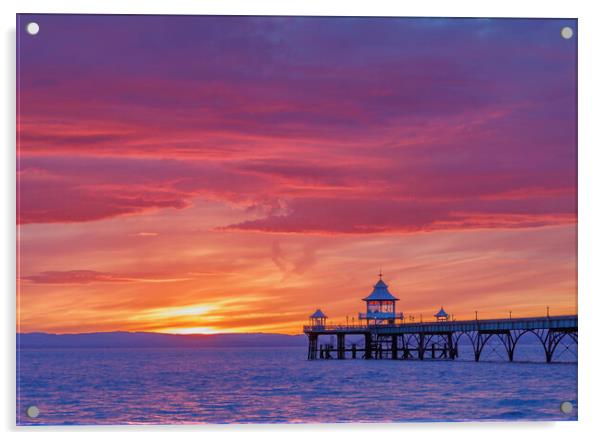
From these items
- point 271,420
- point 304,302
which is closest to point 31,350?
point 271,420

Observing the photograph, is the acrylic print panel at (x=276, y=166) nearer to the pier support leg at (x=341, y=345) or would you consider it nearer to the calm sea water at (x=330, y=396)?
the calm sea water at (x=330, y=396)

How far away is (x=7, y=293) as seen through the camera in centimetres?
1873

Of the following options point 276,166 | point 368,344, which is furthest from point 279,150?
point 368,344

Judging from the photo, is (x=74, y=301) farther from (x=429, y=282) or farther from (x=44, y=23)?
(x=429, y=282)

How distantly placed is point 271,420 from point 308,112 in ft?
18.4

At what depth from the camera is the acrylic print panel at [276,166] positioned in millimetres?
19734

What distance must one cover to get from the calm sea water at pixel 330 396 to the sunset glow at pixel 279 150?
2075 mm

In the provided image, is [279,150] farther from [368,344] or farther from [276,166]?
[368,344]

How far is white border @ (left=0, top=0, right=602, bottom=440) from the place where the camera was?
18.8 m

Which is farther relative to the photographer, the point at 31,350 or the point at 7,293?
the point at 31,350

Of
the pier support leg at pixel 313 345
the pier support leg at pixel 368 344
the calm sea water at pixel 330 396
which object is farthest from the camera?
the pier support leg at pixel 368 344

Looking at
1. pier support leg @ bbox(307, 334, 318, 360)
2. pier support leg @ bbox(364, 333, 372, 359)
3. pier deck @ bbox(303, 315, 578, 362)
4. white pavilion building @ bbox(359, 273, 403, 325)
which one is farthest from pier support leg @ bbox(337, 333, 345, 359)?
white pavilion building @ bbox(359, 273, 403, 325)
